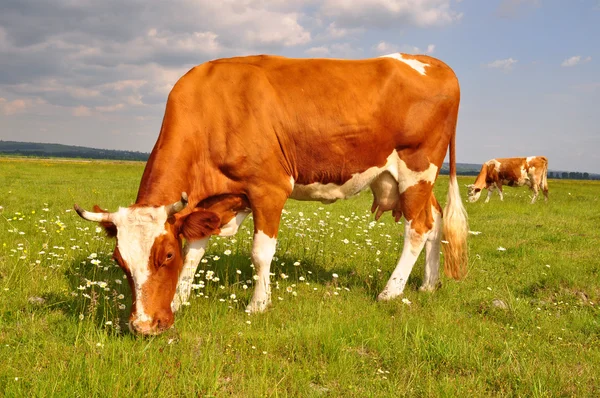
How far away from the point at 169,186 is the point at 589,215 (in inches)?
615

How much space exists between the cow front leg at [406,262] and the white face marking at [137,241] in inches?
126

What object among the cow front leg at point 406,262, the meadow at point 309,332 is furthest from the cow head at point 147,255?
the cow front leg at point 406,262

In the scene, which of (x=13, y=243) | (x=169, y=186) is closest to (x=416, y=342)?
(x=169, y=186)

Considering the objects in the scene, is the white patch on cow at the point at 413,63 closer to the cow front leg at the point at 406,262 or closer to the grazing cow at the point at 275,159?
the grazing cow at the point at 275,159

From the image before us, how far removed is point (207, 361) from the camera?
13.2ft

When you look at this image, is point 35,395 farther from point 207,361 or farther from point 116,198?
point 116,198

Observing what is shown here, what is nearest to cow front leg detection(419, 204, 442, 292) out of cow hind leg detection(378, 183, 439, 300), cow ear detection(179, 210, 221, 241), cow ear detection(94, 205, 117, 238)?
cow hind leg detection(378, 183, 439, 300)

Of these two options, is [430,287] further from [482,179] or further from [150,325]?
[482,179]

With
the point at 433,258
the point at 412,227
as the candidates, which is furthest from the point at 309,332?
the point at 433,258

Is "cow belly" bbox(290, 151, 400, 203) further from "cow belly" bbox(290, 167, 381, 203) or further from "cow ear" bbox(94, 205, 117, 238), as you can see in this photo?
"cow ear" bbox(94, 205, 117, 238)

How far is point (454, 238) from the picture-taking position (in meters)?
7.02

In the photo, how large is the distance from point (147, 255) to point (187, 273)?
51.5 inches

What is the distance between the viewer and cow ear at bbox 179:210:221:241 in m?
4.89

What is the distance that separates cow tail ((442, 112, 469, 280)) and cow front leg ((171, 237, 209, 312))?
141 inches
